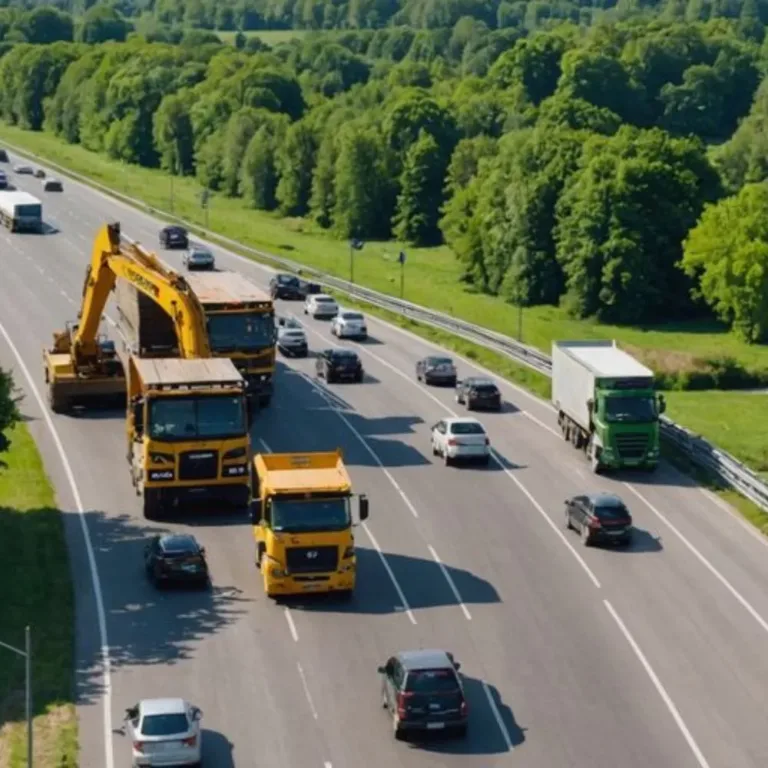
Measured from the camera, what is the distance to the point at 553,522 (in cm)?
6297

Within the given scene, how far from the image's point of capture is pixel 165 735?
41781 millimetres

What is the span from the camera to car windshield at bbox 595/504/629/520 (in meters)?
59.4

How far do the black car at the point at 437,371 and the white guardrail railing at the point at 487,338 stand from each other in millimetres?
4904

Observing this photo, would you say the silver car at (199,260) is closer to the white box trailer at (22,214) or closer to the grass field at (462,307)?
the grass field at (462,307)

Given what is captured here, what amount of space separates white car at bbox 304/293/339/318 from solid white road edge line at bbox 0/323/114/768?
19653mm

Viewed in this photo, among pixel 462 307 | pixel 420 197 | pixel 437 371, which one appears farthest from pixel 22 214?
pixel 437 371

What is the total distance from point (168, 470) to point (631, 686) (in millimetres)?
19346

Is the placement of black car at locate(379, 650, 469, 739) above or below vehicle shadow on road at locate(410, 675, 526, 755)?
above

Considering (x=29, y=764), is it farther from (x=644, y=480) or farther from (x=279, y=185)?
(x=279, y=185)

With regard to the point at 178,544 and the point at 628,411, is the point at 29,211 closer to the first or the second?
the point at 628,411

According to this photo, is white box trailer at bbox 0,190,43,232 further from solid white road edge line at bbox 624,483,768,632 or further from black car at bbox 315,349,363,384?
solid white road edge line at bbox 624,483,768,632

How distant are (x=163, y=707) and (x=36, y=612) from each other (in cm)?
1202

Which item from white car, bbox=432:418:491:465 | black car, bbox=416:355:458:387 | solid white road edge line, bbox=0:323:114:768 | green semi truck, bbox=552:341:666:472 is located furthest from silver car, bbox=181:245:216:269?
green semi truck, bbox=552:341:666:472

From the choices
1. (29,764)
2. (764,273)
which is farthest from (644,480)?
(764,273)
